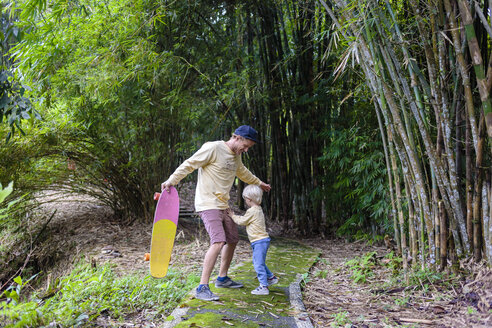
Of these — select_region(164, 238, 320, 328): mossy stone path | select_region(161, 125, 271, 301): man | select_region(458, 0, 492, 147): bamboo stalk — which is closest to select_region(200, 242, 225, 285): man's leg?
select_region(161, 125, 271, 301): man

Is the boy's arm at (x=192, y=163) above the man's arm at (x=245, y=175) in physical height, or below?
above

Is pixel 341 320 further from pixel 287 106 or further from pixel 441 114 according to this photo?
pixel 287 106

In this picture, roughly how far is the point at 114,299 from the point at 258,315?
878 mm

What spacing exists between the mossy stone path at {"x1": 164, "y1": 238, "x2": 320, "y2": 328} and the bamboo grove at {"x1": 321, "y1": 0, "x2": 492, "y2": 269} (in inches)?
37.9

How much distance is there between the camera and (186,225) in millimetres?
5594

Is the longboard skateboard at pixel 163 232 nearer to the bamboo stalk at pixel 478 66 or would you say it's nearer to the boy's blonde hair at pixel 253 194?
the boy's blonde hair at pixel 253 194

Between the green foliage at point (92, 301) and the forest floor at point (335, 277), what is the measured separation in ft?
0.45

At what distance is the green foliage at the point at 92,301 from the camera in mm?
1861

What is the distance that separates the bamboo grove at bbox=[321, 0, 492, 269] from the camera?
2.40 metres

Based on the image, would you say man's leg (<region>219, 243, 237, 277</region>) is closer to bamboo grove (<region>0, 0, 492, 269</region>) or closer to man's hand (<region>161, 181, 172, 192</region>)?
man's hand (<region>161, 181, 172, 192</region>)

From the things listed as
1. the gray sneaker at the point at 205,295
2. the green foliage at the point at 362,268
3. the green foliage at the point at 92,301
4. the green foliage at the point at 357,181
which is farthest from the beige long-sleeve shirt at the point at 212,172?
the green foliage at the point at 357,181

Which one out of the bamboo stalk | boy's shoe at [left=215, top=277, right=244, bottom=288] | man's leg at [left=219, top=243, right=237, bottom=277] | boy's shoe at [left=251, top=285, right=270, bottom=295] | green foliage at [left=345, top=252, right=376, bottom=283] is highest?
the bamboo stalk

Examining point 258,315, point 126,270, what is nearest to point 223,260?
point 258,315

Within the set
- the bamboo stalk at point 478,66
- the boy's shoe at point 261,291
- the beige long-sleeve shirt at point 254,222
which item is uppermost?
the bamboo stalk at point 478,66
